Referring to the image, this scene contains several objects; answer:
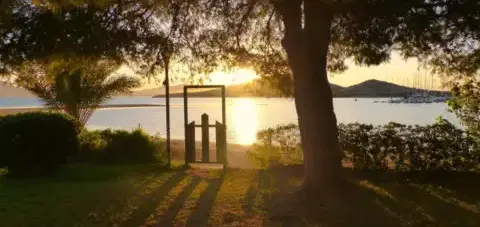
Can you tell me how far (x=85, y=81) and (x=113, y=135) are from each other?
793 centimetres

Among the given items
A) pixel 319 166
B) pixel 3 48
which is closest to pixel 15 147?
pixel 3 48

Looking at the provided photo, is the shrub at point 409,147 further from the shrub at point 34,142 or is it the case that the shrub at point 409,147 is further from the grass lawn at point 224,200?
the shrub at point 34,142

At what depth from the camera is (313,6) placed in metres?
8.20

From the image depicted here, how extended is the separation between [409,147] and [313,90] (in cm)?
366

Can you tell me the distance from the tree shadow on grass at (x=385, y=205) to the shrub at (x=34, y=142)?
4948 millimetres

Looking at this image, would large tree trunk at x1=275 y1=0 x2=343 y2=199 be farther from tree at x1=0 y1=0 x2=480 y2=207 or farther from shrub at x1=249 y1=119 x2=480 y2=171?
shrub at x1=249 y1=119 x2=480 y2=171

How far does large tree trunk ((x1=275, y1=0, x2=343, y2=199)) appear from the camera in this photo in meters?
8.19

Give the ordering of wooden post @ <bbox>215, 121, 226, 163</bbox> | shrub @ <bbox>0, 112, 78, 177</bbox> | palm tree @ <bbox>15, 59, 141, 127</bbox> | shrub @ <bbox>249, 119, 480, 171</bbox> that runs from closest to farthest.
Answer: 1. shrub @ <bbox>249, 119, 480, 171</bbox>
2. shrub @ <bbox>0, 112, 78, 177</bbox>
3. wooden post @ <bbox>215, 121, 226, 163</bbox>
4. palm tree @ <bbox>15, 59, 141, 127</bbox>

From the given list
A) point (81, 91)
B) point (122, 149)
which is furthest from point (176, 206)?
point (81, 91)

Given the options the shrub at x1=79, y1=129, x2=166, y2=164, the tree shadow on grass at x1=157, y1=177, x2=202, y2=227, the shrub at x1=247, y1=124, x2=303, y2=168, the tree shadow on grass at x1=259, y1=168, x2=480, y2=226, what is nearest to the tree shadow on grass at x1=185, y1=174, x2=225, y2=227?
the tree shadow on grass at x1=157, y1=177, x2=202, y2=227

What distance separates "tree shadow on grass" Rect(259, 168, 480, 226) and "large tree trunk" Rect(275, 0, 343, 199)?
16.2 inches

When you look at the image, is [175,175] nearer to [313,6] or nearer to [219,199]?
[219,199]

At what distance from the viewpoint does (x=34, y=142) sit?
1165cm

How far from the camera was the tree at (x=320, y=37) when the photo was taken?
7578 millimetres
